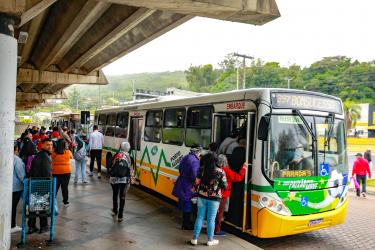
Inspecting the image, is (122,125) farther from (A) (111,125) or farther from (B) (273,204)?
(B) (273,204)

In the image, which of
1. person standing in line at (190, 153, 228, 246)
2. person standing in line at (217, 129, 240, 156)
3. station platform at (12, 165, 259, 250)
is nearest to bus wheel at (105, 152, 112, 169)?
station platform at (12, 165, 259, 250)

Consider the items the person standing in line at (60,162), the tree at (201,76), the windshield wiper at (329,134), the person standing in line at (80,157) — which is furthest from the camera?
the tree at (201,76)

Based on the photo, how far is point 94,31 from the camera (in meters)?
12.5

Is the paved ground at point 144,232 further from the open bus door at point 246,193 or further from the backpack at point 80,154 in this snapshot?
the backpack at point 80,154

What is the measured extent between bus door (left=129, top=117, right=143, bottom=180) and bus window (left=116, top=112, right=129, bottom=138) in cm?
51

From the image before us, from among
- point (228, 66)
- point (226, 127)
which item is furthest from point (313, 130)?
point (228, 66)

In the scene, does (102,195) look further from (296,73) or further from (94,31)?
(296,73)

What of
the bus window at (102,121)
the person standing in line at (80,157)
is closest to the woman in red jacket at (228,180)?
the person standing in line at (80,157)

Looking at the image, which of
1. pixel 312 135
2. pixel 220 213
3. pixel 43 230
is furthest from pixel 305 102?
pixel 43 230

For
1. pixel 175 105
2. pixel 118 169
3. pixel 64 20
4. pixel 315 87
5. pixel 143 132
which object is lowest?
pixel 118 169

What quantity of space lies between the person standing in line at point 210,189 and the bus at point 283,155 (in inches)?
29.9

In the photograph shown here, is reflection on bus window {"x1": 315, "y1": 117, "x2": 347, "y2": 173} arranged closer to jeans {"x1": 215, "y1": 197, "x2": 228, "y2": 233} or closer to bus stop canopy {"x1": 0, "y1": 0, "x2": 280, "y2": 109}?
jeans {"x1": 215, "y1": 197, "x2": 228, "y2": 233}

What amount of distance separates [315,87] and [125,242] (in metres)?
73.5

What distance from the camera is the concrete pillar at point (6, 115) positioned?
18.6 feet
